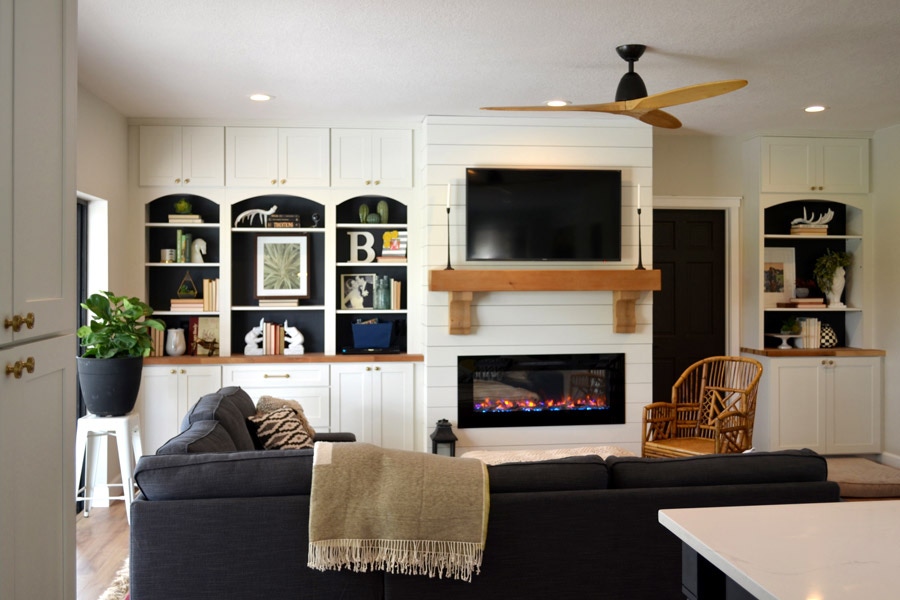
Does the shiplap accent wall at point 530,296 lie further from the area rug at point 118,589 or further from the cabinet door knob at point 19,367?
the cabinet door knob at point 19,367

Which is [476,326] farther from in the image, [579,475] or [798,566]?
[798,566]

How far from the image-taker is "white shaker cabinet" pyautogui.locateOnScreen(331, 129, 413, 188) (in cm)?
568

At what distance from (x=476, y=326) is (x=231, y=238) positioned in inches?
74.9

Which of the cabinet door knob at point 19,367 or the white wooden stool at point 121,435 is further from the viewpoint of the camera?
the white wooden stool at point 121,435

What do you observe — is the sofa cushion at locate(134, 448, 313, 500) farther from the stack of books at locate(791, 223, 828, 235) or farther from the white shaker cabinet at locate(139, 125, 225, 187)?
the stack of books at locate(791, 223, 828, 235)

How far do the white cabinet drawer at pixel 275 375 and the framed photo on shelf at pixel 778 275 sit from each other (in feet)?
11.5

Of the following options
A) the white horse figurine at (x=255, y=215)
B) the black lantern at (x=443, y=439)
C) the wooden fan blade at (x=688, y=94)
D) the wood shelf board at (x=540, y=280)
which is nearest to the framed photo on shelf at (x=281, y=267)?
the white horse figurine at (x=255, y=215)

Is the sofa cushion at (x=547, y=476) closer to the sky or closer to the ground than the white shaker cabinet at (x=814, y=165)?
closer to the ground

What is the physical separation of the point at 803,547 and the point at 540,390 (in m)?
4.30

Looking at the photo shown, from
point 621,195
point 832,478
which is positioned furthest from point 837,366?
point 621,195

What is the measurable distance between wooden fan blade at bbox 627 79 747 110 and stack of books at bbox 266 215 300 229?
9.79 ft

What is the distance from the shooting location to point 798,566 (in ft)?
4.21

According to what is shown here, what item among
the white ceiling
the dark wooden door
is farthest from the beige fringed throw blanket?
the dark wooden door

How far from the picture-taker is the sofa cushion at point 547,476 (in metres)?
2.60
